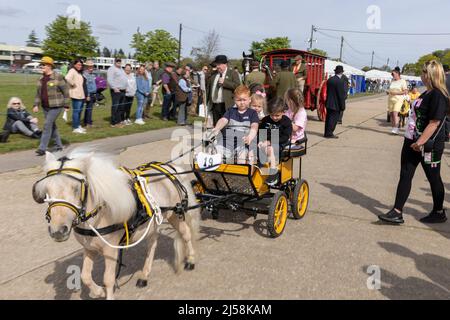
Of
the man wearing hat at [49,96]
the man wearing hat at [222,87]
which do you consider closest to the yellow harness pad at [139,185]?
the man wearing hat at [49,96]

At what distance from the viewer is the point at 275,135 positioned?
4.80 meters

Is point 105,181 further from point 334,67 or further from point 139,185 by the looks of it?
point 334,67

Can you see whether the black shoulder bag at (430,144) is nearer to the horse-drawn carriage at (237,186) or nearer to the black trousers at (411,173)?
the black trousers at (411,173)

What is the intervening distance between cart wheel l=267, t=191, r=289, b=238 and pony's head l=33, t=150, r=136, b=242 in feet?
6.37

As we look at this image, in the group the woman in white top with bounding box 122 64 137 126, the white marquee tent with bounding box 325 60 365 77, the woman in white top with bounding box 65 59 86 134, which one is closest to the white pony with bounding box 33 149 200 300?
the woman in white top with bounding box 65 59 86 134

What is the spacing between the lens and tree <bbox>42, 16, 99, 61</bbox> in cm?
7019

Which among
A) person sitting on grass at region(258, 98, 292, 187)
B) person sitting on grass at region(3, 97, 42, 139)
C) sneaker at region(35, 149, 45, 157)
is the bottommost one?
sneaker at region(35, 149, 45, 157)

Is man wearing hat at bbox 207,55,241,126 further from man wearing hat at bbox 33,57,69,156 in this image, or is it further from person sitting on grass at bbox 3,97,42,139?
person sitting on grass at bbox 3,97,42,139

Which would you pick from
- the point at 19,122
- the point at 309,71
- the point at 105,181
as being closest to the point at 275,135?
the point at 105,181

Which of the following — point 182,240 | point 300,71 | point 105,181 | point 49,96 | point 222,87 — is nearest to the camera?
point 105,181

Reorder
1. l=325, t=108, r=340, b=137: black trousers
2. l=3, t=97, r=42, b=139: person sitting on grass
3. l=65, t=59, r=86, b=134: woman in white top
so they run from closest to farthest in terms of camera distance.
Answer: l=3, t=97, r=42, b=139: person sitting on grass, l=65, t=59, r=86, b=134: woman in white top, l=325, t=108, r=340, b=137: black trousers

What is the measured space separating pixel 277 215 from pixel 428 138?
6.39 ft
